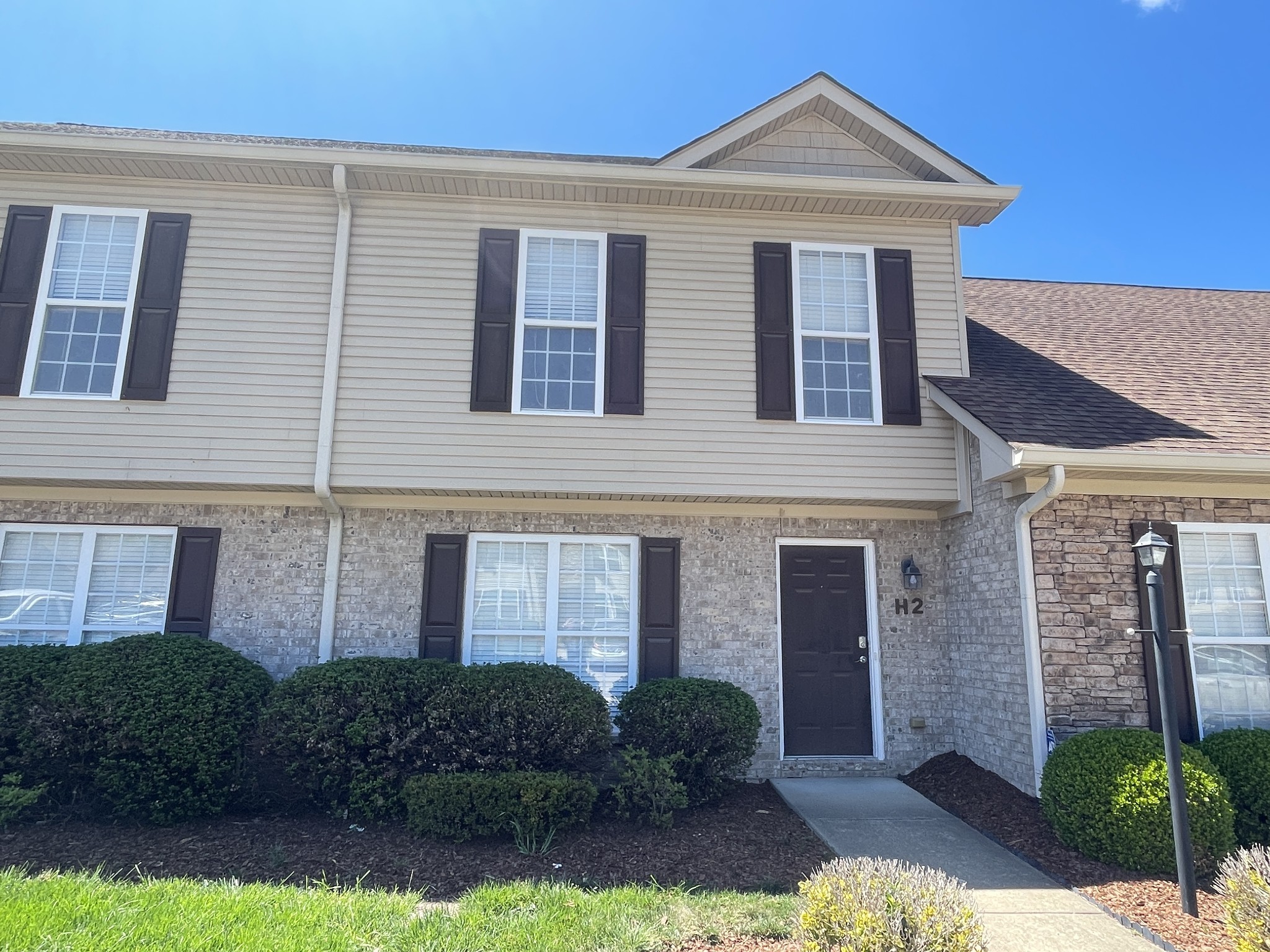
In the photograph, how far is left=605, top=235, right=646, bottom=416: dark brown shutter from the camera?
7.03m

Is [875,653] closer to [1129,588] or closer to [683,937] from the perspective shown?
[1129,588]

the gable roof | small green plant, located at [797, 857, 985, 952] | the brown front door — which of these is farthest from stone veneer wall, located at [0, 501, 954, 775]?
small green plant, located at [797, 857, 985, 952]

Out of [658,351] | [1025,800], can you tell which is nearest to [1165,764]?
[1025,800]

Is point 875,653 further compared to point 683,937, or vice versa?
point 875,653

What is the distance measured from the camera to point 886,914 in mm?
3082

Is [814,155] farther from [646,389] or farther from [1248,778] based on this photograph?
[1248,778]

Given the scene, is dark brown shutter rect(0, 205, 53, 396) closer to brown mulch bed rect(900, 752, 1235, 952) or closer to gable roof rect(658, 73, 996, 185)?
gable roof rect(658, 73, 996, 185)

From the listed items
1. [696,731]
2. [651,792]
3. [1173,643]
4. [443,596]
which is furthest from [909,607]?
[443,596]

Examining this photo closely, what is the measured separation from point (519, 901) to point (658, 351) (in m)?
4.66

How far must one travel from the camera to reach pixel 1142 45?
988cm

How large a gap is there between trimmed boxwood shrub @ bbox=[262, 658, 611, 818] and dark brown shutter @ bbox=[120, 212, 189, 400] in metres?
2.97

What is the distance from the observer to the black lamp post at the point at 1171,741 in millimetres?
4348

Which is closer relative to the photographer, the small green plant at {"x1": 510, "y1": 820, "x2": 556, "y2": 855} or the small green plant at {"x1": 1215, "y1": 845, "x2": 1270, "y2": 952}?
the small green plant at {"x1": 1215, "y1": 845, "x2": 1270, "y2": 952}

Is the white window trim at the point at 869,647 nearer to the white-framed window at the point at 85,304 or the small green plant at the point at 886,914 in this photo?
the small green plant at the point at 886,914
